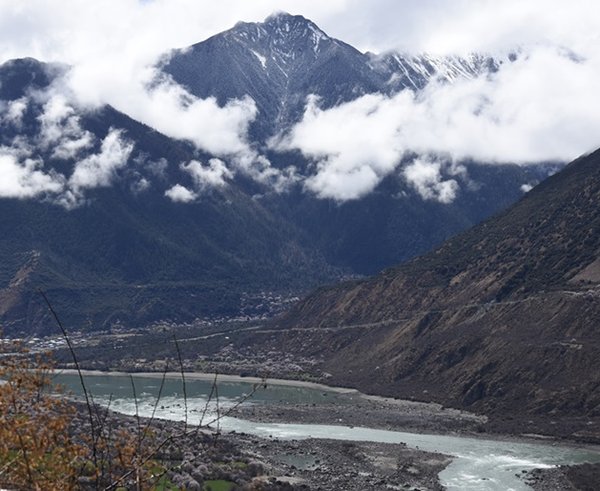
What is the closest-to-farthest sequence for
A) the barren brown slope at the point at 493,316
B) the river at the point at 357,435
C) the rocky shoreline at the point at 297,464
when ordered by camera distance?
the rocky shoreline at the point at 297,464 → the river at the point at 357,435 → the barren brown slope at the point at 493,316

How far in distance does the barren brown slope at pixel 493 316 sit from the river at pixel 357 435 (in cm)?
1188

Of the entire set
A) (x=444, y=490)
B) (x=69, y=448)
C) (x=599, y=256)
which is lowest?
(x=444, y=490)

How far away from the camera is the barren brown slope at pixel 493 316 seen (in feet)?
364

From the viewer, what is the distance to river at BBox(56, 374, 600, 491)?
7669 centimetres

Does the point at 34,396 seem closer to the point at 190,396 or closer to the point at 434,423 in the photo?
the point at 434,423

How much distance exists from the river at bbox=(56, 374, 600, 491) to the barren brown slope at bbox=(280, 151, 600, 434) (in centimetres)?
1188

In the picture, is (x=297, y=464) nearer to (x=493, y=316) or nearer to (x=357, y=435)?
(x=357, y=435)

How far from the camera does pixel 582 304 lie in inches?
4685

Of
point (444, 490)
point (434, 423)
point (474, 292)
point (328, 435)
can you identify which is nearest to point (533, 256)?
point (474, 292)

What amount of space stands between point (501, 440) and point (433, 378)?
115 feet

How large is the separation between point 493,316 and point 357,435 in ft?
137

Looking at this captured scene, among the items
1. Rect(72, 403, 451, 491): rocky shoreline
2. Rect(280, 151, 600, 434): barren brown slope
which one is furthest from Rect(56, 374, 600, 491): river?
→ Rect(280, 151, 600, 434): barren brown slope

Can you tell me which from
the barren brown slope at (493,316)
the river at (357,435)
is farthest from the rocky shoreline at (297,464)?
the barren brown slope at (493,316)

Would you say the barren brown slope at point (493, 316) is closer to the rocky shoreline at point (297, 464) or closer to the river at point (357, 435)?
the river at point (357, 435)
